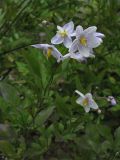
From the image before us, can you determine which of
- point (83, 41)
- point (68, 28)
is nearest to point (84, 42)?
point (83, 41)

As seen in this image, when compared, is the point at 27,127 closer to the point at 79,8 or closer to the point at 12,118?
the point at 12,118

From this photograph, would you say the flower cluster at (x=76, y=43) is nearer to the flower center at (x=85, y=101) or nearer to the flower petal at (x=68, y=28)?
the flower petal at (x=68, y=28)

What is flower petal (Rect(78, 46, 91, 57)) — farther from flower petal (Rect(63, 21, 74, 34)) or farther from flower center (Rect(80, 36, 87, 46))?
flower petal (Rect(63, 21, 74, 34))

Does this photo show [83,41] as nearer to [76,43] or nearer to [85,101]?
[76,43]

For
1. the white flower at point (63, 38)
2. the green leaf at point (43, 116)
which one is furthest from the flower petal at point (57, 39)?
the green leaf at point (43, 116)

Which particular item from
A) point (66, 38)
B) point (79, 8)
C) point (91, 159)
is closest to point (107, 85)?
point (79, 8)

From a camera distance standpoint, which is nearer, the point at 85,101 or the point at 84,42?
the point at 84,42
